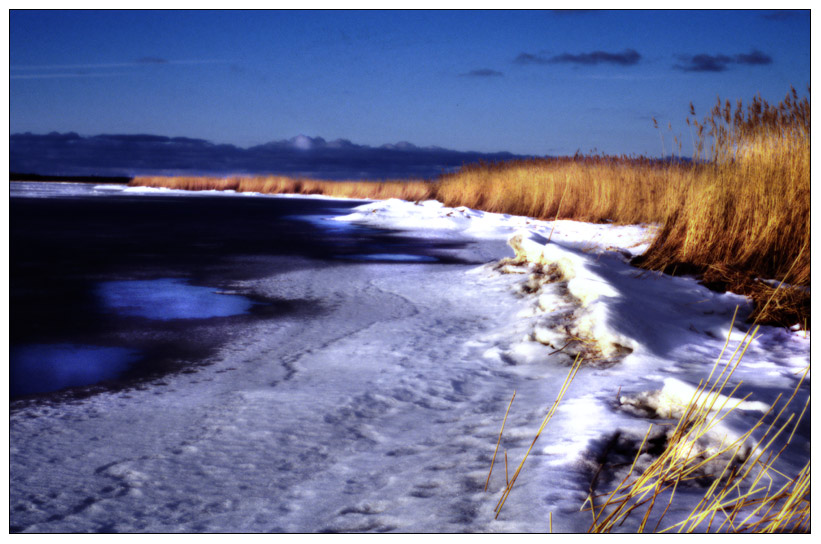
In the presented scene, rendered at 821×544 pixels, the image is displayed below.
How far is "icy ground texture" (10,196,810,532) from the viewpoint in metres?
1.67

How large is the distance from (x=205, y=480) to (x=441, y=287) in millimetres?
3414

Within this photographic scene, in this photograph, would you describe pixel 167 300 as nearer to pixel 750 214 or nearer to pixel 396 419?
pixel 396 419

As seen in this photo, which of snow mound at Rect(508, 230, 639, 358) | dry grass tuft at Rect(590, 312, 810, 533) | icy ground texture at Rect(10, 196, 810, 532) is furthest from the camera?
snow mound at Rect(508, 230, 639, 358)

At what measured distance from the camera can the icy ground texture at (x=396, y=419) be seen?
167 centimetres

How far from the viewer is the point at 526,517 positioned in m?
1.52

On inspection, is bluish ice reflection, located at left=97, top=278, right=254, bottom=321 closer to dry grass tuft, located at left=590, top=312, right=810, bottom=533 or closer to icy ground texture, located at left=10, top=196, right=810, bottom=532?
icy ground texture, located at left=10, top=196, right=810, bottom=532

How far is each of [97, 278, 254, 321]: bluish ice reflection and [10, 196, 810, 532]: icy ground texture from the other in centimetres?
61

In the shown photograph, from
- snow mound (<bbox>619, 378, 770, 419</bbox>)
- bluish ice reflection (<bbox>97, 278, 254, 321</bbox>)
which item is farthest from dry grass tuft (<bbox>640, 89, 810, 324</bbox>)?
bluish ice reflection (<bbox>97, 278, 254, 321</bbox>)

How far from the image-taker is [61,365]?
3.04m

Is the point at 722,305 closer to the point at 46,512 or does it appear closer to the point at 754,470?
the point at 754,470

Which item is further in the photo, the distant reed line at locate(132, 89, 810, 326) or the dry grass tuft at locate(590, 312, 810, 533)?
the distant reed line at locate(132, 89, 810, 326)

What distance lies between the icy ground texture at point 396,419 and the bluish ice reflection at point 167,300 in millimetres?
605

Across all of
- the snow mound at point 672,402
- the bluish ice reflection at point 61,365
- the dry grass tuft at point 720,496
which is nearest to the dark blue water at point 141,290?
the bluish ice reflection at point 61,365

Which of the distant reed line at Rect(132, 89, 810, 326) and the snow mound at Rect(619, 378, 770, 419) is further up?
the distant reed line at Rect(132, 89, 810, 326)
